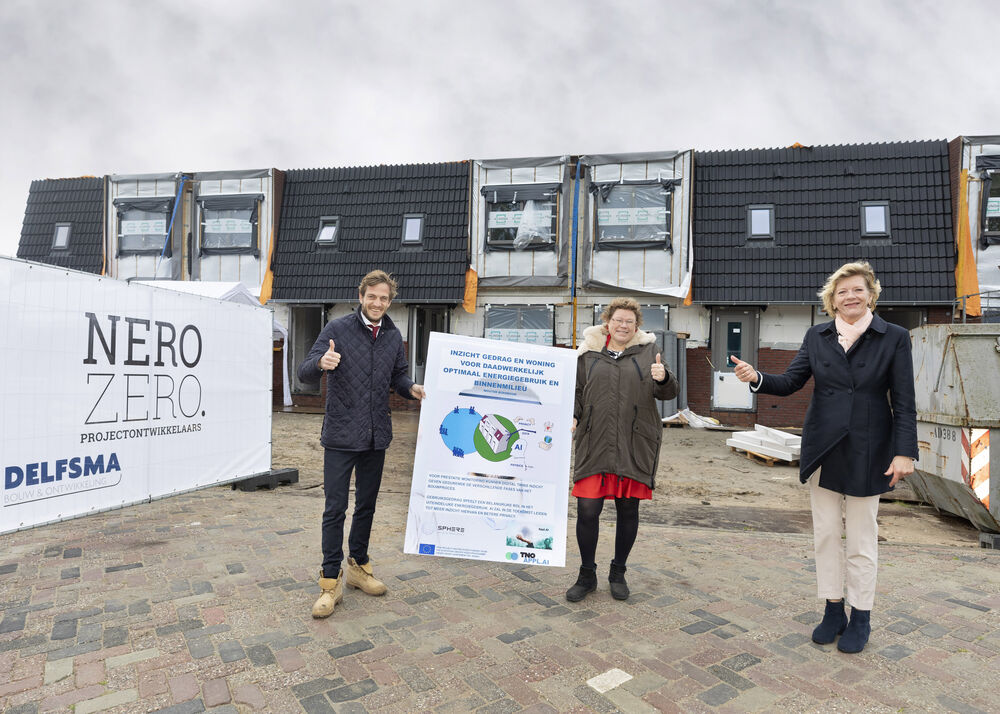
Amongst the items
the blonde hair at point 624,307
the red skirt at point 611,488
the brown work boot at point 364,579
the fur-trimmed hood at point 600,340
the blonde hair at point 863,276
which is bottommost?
the brown work boot at point 364,579

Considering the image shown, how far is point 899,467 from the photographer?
10.5ft

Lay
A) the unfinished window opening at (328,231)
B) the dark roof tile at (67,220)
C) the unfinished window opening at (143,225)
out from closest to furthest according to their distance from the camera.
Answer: the unfinished window opening at (328,231) < the unfinished window opening at (143,225) < the dark roof tile at (67,220)

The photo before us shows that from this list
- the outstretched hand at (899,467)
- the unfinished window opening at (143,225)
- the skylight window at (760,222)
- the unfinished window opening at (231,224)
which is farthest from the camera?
the unfinished window opening at (143,225)

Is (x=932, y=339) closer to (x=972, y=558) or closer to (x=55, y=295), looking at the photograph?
(x=972, y=558)

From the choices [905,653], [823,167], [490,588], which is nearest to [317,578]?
[490,588]

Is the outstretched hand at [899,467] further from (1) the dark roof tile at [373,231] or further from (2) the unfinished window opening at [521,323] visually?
(1) the dark roof tile at [373,231]

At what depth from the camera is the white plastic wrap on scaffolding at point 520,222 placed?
1617cm

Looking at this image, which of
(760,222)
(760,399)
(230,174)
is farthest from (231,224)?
(760,399)

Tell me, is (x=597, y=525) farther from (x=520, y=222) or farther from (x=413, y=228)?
(x=413, y=228)

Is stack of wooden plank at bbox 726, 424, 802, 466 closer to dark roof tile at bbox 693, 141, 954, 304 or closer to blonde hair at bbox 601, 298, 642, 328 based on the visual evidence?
dark roof tile at bbox 693, 141, 954, 304

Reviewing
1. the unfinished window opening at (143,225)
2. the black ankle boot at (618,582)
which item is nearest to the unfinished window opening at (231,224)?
the unfinished window opening at (143,225)

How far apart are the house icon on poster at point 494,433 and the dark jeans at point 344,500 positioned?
677 millimetres

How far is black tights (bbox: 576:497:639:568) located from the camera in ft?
13.1

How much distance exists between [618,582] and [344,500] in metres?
1.87
